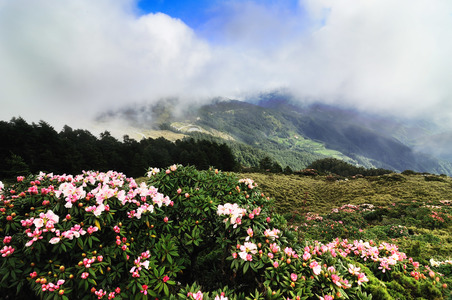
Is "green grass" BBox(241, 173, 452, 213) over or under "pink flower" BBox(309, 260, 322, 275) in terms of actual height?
over

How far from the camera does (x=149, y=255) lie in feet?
10.5

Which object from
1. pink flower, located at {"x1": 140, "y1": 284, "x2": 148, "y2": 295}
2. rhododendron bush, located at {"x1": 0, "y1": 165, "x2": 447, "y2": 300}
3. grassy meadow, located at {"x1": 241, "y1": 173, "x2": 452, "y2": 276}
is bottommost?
pink flower, located at {"x1": 140, "y1": 284, "x2": 148, "y2": 295}

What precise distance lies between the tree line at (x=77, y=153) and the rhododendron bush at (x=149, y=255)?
58.2 feet

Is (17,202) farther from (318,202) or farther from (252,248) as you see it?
(318,202)

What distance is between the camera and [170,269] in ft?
11.1

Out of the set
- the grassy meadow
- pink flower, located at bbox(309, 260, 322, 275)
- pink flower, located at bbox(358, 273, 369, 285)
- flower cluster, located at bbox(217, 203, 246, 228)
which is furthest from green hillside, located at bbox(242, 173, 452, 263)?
Answer: flower cluster, located at bbox(217, 203, 246, 228)

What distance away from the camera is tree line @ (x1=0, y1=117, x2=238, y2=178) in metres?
29.1

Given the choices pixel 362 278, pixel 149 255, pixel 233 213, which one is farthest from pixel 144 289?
pixel 362 278

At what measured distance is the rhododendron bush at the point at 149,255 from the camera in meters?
2.85

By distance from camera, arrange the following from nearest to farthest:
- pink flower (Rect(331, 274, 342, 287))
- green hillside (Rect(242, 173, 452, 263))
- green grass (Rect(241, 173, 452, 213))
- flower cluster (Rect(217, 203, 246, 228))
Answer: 1. pink flower (Rect(331, 274, 342, 287))
2. flower cluster (Rect(217, 203, 246, 228))
3. green hillside (Rect(242, 173, 452, 263))
4. green grass (Rect(241, 173, 452, 213))

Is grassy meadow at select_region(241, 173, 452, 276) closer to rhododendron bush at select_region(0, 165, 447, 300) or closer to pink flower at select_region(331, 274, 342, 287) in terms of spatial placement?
rhododendron bush at select_region(0, 165, 447, 300)

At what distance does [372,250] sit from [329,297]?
2.38 metres

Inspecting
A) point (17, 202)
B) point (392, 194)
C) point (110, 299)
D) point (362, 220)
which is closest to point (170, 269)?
point (110, 299)

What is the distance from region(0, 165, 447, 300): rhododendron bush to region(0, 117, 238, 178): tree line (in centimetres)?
1774
